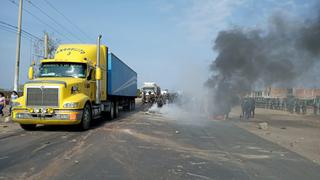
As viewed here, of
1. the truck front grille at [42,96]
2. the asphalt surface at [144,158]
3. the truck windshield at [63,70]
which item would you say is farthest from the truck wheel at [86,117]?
the asphalt surface at [144,158]

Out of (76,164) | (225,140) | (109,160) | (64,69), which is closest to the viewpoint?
(76,164)

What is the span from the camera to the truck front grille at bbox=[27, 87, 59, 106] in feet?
49.2

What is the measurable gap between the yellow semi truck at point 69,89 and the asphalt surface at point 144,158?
3.38 feet

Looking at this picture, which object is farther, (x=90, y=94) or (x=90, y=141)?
(x=90, y=94)

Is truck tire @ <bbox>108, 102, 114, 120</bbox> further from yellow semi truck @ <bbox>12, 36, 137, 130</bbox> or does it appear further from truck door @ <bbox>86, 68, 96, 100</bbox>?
truck door @ <bbox>86, 68, 96, 100</bbox>

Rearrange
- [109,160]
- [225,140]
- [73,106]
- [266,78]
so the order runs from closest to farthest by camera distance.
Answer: [109,160]
[225,140]
[73,106]
[266,78]

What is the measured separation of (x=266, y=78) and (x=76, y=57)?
15029mm

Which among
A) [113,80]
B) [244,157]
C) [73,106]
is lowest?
[244,157]

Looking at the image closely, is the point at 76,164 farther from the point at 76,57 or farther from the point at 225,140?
the point at 76,57

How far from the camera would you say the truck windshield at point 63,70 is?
16.6m

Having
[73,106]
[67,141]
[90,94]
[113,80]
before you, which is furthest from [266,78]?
[67,141]

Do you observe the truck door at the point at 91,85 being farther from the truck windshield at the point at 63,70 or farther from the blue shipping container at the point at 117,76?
the blue shipping container at the point at 117,76

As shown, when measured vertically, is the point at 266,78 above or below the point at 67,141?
above

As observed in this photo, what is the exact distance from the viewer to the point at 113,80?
2158cm
